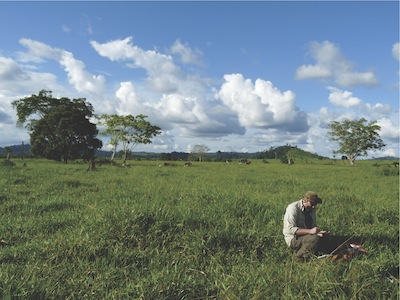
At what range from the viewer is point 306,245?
714 centimetres

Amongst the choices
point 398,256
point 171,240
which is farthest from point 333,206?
point 171,240

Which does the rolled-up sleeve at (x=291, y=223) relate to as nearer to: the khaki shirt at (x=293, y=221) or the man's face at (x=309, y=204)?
the khaki shirt at (x=293, y=221)

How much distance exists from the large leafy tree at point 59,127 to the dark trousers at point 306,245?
168ft

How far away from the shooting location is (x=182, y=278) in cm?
581

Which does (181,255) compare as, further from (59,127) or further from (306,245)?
(59,127)

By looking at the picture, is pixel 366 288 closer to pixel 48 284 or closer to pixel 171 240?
pixel 171 240

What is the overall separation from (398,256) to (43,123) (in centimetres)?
5654

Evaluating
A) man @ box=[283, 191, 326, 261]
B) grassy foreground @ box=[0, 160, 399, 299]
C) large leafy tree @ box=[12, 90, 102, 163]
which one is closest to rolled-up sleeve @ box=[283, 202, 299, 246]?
man @ box=[283, 191, 326, 261]

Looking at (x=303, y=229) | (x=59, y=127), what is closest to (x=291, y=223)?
(x=303, y=229)

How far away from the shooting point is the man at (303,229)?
7105 mm

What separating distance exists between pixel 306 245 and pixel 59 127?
52198 mm

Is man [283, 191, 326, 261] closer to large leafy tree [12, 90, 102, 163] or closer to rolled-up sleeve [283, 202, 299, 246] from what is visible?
rolled-up sleeve [283, 202, 299, 246]

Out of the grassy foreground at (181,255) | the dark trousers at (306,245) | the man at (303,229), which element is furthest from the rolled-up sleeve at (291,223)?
the grassy foreground at (181,255)

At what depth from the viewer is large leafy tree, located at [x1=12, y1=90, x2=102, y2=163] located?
53.7 metres
